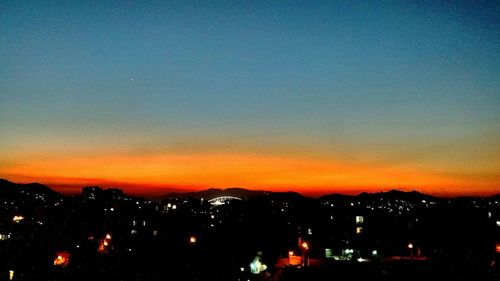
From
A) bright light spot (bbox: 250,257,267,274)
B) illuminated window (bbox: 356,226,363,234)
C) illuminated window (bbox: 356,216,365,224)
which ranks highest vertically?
illuminated window (bbox: 356,216,365,224)

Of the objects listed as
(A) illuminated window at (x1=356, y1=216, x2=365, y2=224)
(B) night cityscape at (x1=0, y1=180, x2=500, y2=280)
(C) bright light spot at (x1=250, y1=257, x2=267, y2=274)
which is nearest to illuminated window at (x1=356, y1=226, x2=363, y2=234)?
(B) night cityscape at (x1=0, y1=180, x2=500, y2=280)

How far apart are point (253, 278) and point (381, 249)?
39.3ft

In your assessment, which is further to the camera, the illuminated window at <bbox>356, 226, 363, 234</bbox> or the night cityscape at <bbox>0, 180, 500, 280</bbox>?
the illuminated window at <bbox>356, 226, 363, 234</bbox>

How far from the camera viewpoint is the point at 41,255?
20.8m

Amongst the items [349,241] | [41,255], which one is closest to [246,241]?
[349,241]

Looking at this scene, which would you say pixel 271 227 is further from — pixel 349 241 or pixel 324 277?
pixel 324 277

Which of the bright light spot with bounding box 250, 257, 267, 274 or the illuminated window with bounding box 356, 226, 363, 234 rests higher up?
the illuminated window with bounding box 356, 226, 363, 234

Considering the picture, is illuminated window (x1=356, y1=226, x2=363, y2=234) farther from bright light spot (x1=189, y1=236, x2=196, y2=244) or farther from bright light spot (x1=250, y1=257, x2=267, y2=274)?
bright light spot (x1=250, y1=257, x2=267, y2=274)

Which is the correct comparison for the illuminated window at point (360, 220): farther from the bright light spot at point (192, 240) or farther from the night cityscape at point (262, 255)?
the bright light spot at point (192, 240)

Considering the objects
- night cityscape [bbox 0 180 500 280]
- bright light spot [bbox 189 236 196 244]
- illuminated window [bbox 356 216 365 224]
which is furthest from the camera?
illuminated window [bbox 356 216 365 224]

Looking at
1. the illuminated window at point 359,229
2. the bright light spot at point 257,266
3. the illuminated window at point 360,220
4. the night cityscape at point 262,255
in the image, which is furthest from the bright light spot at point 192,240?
the illuminated window at point 360,220

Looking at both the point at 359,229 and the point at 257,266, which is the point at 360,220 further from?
the point at 257,266

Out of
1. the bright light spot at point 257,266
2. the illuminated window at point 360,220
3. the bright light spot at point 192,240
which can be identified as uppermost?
the illuminated window at point 360,220

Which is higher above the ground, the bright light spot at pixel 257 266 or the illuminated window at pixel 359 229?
the illuminated window at pixel 359 229
